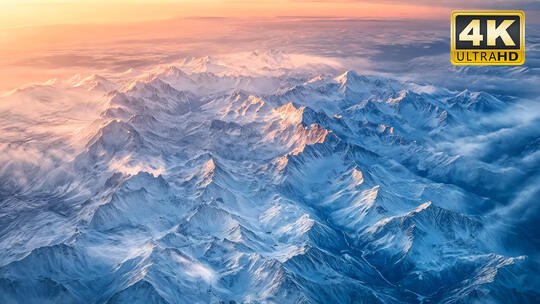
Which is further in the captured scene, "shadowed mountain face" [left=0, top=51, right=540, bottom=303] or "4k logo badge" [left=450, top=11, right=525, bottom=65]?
"shadowed mountain face" [left=0, top=51, right=540, bottom=303]

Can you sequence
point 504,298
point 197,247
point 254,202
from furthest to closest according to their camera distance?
point 254,202, point 197,247, point 504,298

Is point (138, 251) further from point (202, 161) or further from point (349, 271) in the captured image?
point (202, 161)

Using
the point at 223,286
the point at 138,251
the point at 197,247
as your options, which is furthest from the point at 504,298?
the point at 138,251

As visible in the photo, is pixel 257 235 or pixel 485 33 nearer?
pixel 485 33

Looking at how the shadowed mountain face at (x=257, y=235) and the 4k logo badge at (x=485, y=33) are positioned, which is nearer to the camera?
the 4k logo badge at (x=485, y=33)

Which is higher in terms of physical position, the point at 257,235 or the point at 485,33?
the point at 485,33

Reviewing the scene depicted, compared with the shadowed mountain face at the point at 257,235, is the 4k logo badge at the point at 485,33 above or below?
above

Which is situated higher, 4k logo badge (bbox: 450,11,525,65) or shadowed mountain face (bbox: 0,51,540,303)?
4k logo badge (bbox: 450,11,525,65)

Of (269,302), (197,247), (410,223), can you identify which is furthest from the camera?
(410,223)
